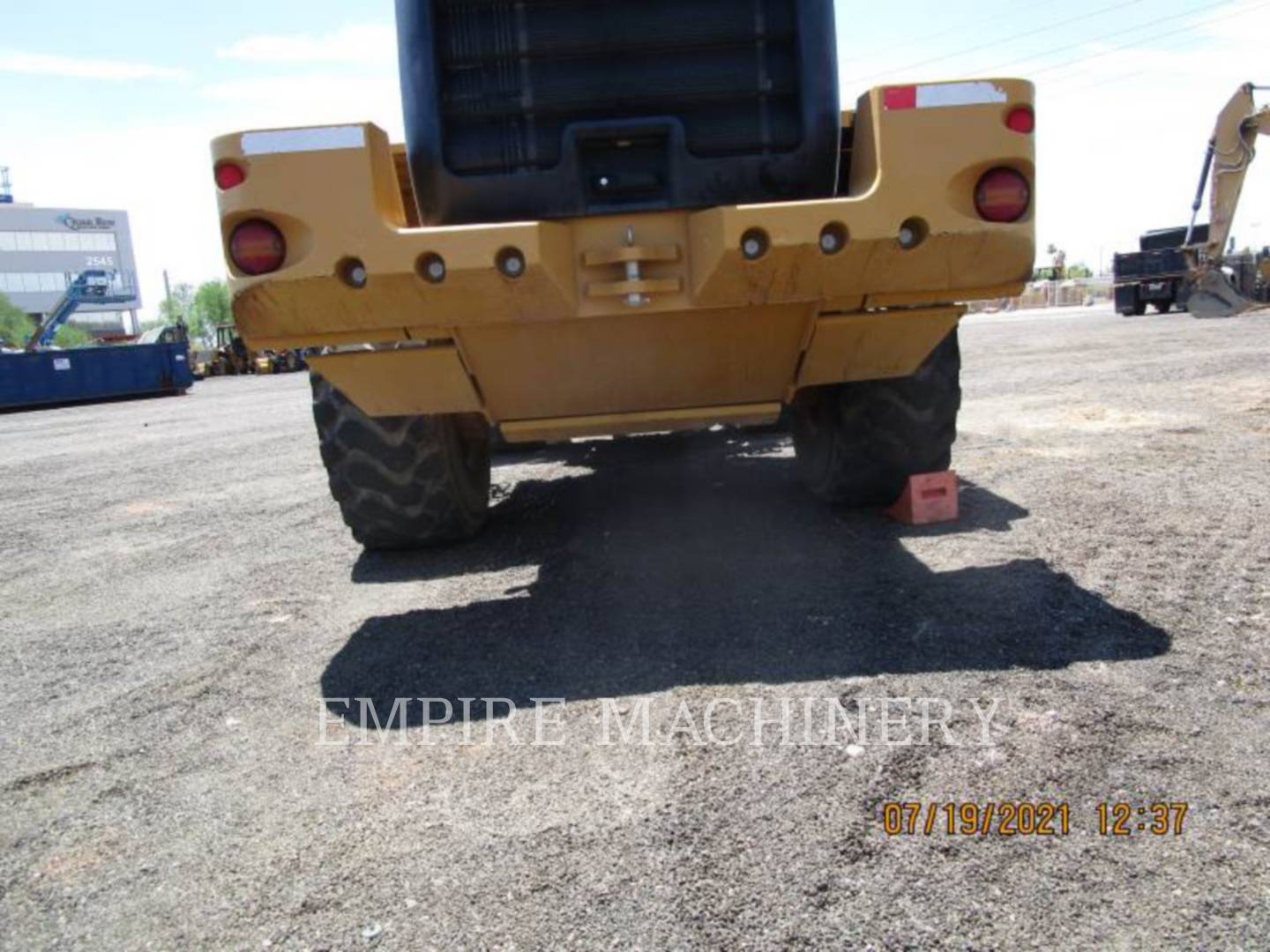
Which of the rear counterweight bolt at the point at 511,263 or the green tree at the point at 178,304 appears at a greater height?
the green tree at the point at 178,304

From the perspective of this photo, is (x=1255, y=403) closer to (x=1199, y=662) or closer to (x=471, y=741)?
(x=1199, y=662)

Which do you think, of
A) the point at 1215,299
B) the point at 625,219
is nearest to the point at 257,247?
the point at 625,219

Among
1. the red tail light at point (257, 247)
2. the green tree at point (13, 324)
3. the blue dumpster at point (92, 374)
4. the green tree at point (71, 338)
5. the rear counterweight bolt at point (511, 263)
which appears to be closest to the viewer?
the rear counterweight bolt at point (511, 263)

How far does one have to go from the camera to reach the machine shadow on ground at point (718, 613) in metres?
3.18

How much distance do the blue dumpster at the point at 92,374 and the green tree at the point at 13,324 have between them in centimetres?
5581

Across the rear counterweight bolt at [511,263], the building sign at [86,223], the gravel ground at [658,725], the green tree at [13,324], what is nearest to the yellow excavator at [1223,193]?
the gravel ground at [658,725]

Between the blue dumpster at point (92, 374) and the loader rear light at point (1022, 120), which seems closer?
the loader rear light at point (1022, 120)

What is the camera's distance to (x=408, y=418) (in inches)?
184

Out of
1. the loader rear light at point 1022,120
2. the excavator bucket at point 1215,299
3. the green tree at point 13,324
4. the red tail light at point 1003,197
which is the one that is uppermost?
the green tree at point 13,324

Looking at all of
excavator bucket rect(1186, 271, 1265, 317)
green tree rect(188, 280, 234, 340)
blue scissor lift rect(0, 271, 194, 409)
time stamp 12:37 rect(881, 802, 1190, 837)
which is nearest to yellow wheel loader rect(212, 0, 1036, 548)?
time stamp 12:37 rect(881, 802, 1190, 837)

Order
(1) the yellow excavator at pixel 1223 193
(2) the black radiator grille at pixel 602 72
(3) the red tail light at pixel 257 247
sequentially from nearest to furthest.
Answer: (3) the red tail light at pixel 257 247 → (2) the black radiator grille at pixel 602 72 → (1) the yellow excavator at pixel 1223 193

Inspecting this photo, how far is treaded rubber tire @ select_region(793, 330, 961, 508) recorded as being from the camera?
15.7 feet

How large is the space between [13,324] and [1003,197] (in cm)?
9313

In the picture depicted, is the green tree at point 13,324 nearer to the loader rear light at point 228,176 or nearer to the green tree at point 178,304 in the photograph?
the green tree at point 178,304
